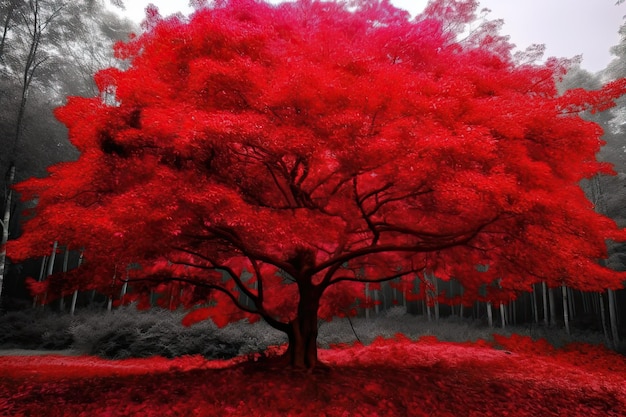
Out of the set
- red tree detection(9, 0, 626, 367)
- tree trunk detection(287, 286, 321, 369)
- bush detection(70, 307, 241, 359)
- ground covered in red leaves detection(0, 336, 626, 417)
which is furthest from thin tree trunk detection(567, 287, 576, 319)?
tree trunk detection(287, 286, 321, 369)

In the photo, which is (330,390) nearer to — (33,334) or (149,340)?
(149,340)

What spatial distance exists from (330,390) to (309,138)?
395cm

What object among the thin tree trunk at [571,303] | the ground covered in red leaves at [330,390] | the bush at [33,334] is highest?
the thin tree trunk at [571,303]

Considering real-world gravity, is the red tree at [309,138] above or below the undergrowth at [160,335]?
above

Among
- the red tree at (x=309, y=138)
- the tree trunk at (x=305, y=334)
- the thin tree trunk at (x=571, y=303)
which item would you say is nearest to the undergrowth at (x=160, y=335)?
the tree trunk at (x=305, y=334)

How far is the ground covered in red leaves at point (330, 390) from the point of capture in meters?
5.04

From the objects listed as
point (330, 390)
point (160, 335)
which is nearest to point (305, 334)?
point (330, 390)

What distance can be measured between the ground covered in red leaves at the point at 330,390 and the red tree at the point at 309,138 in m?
1.98

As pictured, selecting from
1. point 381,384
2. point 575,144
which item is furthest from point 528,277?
point 381,384

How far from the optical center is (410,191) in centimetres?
614

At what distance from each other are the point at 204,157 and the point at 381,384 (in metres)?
4.83

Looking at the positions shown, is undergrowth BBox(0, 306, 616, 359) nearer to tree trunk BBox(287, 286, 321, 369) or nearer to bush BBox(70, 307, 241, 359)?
bush BBox(70, 307, 241, 359)

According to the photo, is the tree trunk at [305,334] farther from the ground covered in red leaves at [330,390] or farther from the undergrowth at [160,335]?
the undergrowth at [160,335]

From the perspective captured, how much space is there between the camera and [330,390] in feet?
18.9
